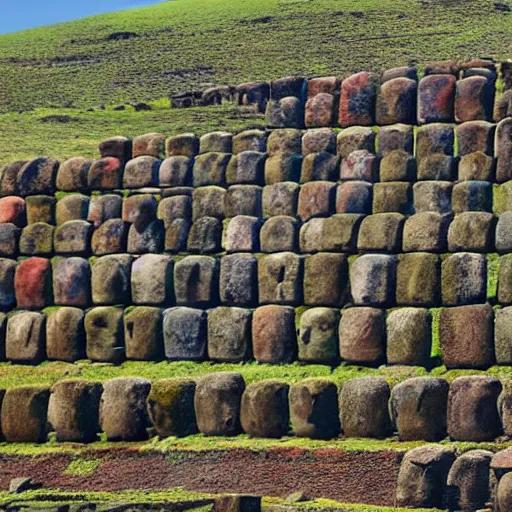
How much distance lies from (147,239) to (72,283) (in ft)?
4.35

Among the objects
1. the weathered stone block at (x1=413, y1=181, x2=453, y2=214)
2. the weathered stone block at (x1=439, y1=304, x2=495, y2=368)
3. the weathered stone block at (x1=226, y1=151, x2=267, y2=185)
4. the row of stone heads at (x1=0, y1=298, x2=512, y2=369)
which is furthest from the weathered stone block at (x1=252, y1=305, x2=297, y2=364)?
the weathered stone block at (x1=226, y1=151, x2=267, y2=185)

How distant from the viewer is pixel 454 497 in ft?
64.7

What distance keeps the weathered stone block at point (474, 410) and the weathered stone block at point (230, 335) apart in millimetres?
3956

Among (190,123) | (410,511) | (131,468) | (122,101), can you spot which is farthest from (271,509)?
(122,101)

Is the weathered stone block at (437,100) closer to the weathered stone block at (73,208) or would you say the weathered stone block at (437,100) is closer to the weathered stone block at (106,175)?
the weathered stone block at (106,175)

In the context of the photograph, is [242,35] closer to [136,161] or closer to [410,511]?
[136,161]

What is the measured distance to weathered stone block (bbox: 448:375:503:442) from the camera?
20953mm

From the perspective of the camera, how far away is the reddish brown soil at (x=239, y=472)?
20844mm

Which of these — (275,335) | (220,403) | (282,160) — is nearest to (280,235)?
(282,160)

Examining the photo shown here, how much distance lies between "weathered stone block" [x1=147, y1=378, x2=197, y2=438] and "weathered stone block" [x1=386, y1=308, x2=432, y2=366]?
2747 mm

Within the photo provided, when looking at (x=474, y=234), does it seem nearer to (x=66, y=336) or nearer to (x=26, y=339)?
(x=66, y=336)

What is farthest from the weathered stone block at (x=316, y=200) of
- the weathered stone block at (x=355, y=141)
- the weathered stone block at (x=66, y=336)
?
the weathered stone block at (x=66, y=336)

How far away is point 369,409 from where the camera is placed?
21.6m

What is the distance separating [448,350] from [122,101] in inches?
902
